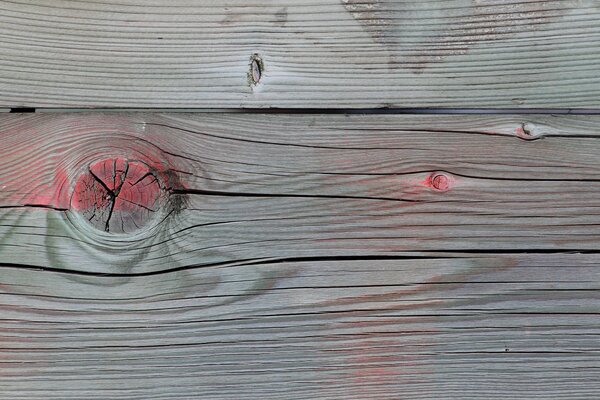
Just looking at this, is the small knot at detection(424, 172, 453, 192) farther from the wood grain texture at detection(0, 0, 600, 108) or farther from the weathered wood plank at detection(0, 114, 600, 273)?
the wood grain texture at detection(0, 0, 600, 108)

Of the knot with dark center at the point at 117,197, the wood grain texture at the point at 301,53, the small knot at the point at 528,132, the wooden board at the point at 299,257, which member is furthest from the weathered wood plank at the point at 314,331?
the wood grain texture at the point at 301,53

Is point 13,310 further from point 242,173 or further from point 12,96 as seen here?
point 242,173

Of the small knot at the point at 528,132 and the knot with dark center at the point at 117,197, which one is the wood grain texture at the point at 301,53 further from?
the knot with dark center at the point at 117,197

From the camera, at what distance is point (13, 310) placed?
3.95 feet

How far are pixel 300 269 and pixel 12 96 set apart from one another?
2.33 feet

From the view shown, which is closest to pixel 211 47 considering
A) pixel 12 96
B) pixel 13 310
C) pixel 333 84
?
pixel 333 84

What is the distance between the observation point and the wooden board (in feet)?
3.95

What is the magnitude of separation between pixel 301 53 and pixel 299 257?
1.43 feet

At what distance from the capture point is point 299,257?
123 centimetres

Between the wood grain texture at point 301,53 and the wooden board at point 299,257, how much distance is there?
0.05 metres

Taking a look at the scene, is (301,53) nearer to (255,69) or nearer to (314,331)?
(255,69)

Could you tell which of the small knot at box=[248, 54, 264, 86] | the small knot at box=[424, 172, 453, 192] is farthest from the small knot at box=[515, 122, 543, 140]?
the small knot at box=[248, 54, 264, 86]

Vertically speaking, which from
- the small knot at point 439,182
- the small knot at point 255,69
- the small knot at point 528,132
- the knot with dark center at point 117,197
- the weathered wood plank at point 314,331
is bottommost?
the weathered wood plank at point 314,331

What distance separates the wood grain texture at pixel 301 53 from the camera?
123cm
